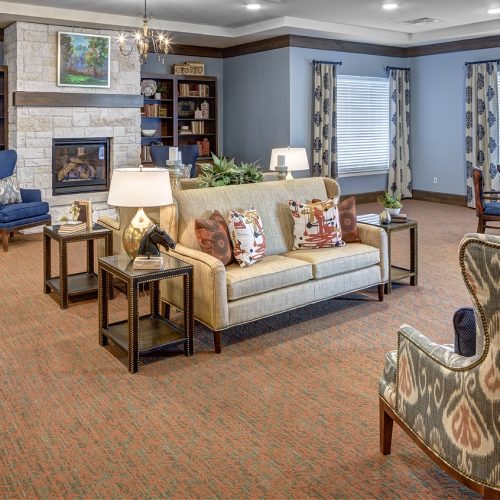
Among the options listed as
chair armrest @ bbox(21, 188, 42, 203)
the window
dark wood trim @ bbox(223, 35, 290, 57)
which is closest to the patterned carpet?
chair armrest @ bbox(21, 188, 42, 203)

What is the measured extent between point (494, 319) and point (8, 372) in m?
2.81

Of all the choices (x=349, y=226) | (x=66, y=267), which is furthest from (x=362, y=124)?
(x=66, y=267)

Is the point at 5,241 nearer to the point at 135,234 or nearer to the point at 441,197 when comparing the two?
the point at 135,234

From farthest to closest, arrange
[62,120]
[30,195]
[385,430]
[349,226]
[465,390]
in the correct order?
1. [62,120]
2. [30,195]
3. [349,226]
4. [385,430]
5. [465,390]

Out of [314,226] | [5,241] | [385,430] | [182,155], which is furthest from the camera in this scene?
[182,155]

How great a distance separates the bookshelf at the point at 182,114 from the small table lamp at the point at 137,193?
5.98 m

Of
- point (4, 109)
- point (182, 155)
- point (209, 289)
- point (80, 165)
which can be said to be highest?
point (4, 109)

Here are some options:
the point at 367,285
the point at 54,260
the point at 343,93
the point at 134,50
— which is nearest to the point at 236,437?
the point at 367,285

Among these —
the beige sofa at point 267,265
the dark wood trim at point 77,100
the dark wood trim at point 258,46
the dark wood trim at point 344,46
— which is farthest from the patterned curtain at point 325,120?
the beige sofa at point 267,265

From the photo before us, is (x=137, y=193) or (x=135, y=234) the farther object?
(x=135, y=234)

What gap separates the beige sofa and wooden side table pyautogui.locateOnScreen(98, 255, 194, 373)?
0.15 metres

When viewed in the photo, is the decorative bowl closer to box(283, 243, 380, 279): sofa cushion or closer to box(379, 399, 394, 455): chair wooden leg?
box(283, 243, 380, 279): sofa cushion

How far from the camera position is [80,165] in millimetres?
8742

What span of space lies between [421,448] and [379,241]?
2702 mm
